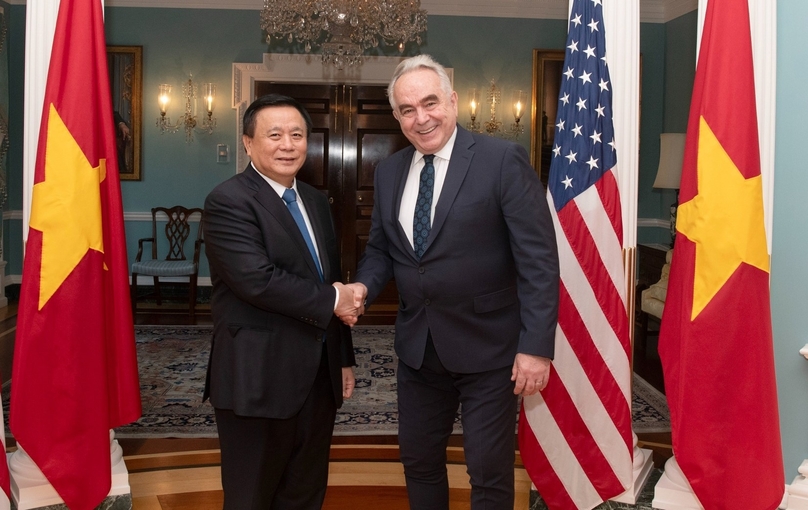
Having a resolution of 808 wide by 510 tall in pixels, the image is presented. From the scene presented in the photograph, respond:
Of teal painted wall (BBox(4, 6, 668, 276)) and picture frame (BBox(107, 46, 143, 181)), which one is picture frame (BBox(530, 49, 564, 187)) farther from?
picture frame (BBox(107, 46, 143, 181))

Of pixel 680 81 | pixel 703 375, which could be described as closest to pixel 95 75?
pixel 703 375

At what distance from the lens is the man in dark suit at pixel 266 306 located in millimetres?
2234

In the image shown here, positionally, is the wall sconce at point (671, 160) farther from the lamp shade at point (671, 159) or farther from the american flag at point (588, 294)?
the american flag at point (588, 294)

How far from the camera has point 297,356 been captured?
231 centimetres

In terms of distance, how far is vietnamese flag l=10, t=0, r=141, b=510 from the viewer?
262cm

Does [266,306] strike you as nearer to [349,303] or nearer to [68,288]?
[349,303]

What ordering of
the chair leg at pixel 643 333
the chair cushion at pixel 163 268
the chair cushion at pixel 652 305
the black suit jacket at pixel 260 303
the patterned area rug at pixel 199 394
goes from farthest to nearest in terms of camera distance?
the chair cushion at pixel 163 268, the chair leg at pixel 643 333, the chair cushion at pixel 652 305, the patterned area rug at pixel 199 394, the black suit jacket at pixel 260 303

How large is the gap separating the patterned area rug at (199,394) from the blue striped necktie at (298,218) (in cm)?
196

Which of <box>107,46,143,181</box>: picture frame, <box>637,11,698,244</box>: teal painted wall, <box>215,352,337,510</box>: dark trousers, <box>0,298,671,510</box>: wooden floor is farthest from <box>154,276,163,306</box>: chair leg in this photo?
<box>215,352,337,510</box>: dark trousers

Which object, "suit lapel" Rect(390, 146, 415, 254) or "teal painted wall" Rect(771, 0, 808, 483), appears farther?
"teal painted wall" Rect(771, 0, 808, 483)

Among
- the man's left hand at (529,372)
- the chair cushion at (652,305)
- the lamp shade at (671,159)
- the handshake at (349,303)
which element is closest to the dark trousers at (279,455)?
the handshake at (349,303)

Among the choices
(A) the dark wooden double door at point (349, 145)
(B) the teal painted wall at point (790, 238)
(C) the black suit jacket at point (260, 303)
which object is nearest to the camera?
(C) the black suit jacket at point (260, 303)

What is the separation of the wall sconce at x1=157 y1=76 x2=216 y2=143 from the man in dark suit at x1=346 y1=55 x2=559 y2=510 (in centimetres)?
609

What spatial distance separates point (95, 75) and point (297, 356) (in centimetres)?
134
